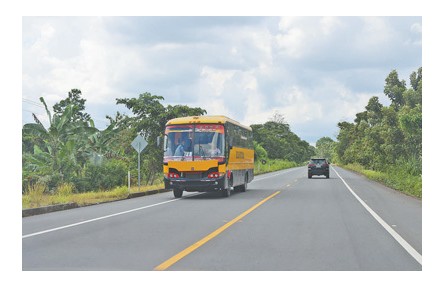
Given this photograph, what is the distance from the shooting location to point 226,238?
11242mm

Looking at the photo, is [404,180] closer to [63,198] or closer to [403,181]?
[403,181]

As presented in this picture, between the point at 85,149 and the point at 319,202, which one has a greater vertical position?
the point at 85,149

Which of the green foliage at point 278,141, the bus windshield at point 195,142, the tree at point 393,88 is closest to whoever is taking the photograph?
the bus windshield at point 195,142

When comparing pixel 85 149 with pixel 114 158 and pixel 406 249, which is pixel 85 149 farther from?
pixel 406 249

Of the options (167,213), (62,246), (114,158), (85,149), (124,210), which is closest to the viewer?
(62,246)

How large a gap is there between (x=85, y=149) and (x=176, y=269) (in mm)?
24374

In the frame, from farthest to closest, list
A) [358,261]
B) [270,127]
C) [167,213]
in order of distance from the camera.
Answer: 1. [270,127]
2. [167,213]
3. [358,261]

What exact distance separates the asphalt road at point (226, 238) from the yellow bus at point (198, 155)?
13.7 ft

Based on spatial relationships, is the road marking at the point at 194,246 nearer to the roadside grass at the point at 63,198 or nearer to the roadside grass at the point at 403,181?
the roadside grass at the point at 63,198

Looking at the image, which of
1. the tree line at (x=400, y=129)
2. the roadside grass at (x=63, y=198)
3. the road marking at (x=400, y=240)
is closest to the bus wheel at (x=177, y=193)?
the roadside grass at (x=63, y=198)

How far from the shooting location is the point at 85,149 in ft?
103

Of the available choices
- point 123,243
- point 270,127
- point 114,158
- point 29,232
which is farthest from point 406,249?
point 270,127

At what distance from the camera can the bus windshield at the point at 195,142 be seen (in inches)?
899

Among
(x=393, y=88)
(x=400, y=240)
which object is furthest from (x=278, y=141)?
(x=400, y=240)
